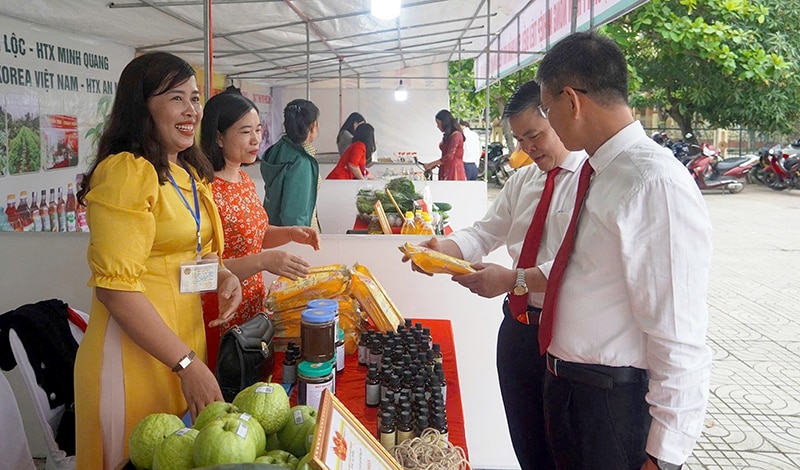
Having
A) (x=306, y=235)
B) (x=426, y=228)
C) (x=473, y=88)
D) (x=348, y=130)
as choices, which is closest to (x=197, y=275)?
(x=306, y=235)

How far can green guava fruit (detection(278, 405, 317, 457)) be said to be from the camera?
116 centimetres

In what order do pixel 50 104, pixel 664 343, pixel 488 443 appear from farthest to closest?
pixel 50 104 → pixel 488 443 → pixel 664 343

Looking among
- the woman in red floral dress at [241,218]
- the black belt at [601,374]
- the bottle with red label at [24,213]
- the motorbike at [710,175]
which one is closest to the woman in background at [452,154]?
the bottle with red label at [24,213]

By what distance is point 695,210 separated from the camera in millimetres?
1289

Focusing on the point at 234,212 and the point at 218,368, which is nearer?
the point at 218,368

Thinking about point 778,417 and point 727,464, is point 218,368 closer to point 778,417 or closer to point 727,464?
point 727,464

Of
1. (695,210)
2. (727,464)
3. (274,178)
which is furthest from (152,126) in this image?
(727,464)

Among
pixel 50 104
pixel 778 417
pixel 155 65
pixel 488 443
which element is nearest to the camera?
pixel 155 65

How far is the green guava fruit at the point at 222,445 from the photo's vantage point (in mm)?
954

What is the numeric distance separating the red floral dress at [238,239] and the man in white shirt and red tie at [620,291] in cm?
103

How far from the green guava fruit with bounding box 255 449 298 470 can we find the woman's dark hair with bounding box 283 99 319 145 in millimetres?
2714

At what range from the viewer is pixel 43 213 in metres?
4.14

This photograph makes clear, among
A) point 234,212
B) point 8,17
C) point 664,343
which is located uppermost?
point 8,17

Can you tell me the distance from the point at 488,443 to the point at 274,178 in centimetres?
183
